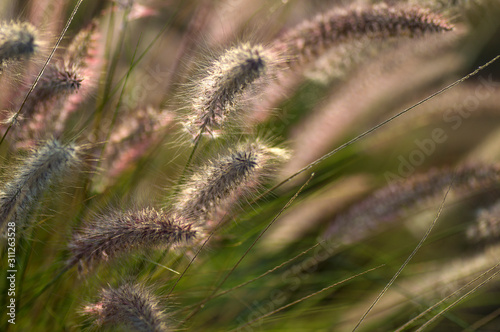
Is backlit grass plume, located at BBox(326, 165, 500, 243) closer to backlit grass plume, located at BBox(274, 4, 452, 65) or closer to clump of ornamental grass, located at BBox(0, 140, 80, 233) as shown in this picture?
backlit grass plume, located at BBox(274, 4, 452, 65)

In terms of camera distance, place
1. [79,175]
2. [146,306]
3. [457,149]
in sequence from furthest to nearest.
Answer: [457,149] → [79,175] → [146,306]

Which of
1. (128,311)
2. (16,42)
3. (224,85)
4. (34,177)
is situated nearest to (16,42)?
(16,42)

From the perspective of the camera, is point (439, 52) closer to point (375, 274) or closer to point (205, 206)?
point (375, 274)

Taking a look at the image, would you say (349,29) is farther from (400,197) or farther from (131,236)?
(131,236)

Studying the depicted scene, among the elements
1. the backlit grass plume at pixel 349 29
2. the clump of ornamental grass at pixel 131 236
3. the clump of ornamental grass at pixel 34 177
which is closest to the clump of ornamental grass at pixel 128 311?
the clump of ornamental grass at pixel 131 236

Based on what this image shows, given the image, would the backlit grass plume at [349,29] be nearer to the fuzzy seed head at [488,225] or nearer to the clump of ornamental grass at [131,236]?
the clump of ornamental grass at [131,236]

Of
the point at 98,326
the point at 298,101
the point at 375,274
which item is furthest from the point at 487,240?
the point at 98,326
